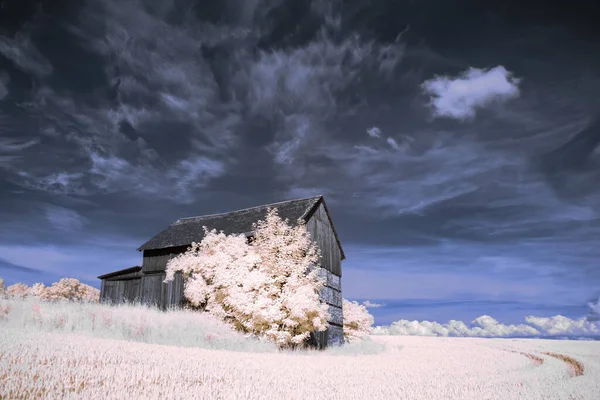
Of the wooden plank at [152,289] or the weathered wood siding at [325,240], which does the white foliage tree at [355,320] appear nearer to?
the weathered wood siding at [325,240]

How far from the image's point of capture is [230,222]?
3073 centimetres

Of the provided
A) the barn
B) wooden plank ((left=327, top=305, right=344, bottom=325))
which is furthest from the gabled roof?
wooden plank ((left=327, top=305, right=344, bottom=325))

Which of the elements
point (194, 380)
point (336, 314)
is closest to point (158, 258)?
point (336, 314)

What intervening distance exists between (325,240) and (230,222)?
7326 millimetres

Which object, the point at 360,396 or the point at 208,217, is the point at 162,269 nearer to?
the point at 208,217

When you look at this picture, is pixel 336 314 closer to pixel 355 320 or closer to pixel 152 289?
pixel 355 320

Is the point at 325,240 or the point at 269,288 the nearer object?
the point at 269,288

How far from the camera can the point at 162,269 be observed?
30.4m

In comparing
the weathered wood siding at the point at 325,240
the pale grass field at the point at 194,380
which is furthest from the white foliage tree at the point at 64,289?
the pale grass field at the point at 194,380

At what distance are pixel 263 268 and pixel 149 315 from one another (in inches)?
224

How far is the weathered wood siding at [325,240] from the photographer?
2750 cm

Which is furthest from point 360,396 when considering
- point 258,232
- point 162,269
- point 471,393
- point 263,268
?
point 162,269

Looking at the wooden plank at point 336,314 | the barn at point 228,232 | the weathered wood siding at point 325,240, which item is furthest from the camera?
the weathered wood siding at point 325,240

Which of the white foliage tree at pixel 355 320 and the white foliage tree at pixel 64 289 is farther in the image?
the white foliage tree at pixel 64 289
